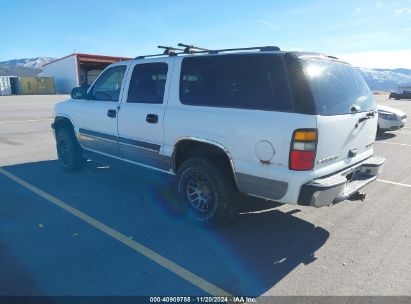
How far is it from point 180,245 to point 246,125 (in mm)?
1505

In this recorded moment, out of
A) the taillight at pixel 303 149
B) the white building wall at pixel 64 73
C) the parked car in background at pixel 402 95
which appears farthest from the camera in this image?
the white building wall at pixel 64 73

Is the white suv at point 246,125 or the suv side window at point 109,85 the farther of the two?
the suv side window at point 109,85

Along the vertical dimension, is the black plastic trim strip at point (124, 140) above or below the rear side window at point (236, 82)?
below

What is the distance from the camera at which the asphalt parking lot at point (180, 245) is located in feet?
9.92

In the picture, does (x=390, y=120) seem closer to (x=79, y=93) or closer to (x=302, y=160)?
(x=302, y=160)

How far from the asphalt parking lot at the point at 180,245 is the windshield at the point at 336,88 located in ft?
4.93

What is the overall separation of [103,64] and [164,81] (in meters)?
38.7

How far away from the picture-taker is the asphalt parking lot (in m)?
3.02

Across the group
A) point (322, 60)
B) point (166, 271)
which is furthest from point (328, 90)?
point (166, 271)

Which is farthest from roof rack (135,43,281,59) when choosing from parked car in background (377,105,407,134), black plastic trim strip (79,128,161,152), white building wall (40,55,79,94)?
white building wall (40,55,79,94)

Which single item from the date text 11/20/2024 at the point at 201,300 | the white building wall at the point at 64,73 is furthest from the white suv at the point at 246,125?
the white building wall at the point at 64,73

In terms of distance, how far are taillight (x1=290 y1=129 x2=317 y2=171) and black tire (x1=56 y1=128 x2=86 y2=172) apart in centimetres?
439

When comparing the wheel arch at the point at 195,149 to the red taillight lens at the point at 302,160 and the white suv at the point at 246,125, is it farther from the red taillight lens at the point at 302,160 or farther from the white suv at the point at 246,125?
the red taillight lens at the point at 302,160

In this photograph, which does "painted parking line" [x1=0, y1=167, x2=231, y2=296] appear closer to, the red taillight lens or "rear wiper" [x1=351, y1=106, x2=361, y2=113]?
the red taillight lens
